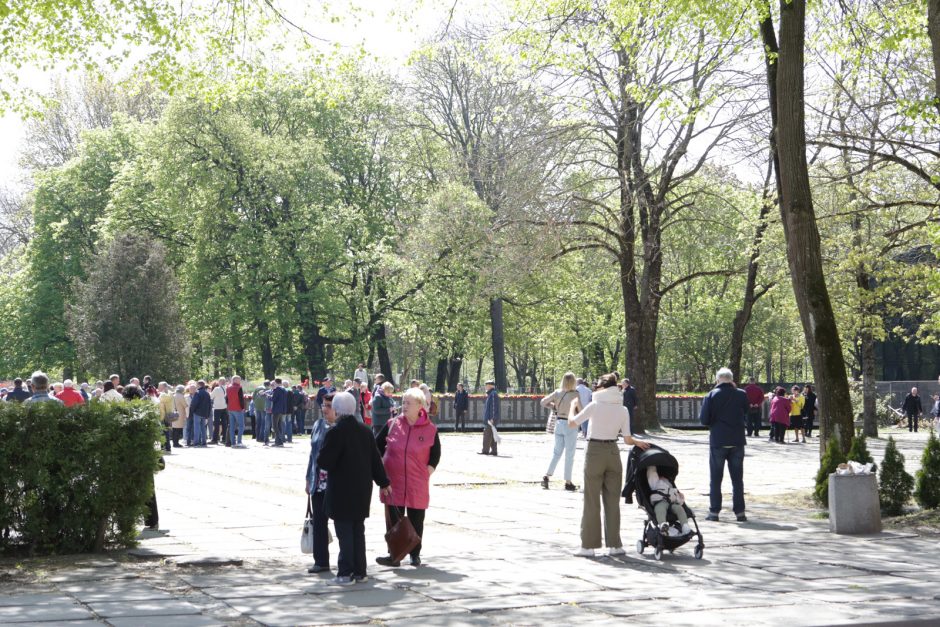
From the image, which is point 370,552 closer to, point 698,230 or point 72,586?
point 72,586

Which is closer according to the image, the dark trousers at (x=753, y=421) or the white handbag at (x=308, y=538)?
the white handbag at (x=308, y=538)

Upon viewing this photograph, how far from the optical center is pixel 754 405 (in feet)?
119

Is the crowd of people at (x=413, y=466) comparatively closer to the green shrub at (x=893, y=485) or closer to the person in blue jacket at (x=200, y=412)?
the green shrub at (x=893, y=485)

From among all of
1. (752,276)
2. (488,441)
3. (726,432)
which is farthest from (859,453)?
(752,276)

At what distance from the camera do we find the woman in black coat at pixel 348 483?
9.56 metres

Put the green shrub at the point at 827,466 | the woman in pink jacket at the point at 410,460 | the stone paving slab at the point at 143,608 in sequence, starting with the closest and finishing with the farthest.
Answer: the stone paving slab at the point at 143,608 < the woman in pink jacket at the point at 410,460 < the green shrub at the point at 827,466

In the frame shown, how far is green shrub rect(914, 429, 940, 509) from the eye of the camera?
14969mm

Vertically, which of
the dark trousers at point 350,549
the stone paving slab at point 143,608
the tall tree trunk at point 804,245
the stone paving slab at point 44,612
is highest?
the tall tree trunk at point 804,245

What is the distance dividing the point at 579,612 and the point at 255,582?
2838 mm

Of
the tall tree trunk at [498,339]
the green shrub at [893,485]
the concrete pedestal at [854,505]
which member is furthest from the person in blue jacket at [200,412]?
the tall tree trunk at [498,339]

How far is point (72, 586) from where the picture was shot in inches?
364

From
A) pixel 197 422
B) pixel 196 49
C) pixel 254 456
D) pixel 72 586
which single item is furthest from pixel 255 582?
pixel 197 422

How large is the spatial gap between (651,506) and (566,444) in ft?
22.6

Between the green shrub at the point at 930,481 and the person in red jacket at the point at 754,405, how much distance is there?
686 inches
